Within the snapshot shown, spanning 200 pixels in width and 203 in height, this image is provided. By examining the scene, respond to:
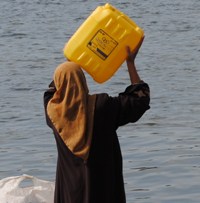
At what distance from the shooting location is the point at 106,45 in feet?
18.8

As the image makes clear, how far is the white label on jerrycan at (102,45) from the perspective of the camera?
5734 millimetres

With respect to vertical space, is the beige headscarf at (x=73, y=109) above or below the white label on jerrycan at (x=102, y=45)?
below

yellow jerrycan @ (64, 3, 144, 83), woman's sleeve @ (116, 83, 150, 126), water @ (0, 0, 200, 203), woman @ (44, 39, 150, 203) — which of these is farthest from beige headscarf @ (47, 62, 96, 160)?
water @ (0, 0, 200, 203)

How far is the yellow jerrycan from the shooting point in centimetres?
577

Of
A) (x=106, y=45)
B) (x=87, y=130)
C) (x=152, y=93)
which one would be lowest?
(x=152, y=93)

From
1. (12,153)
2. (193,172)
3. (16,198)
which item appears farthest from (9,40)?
(16,198)

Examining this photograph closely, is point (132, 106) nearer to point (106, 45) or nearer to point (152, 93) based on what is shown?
point (106, 45)

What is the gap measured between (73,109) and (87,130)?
150 mm

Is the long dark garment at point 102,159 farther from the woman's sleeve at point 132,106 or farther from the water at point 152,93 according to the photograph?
the water at point 152,93

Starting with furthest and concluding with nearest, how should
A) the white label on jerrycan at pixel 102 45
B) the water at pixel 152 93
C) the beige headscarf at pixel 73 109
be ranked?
the water at pixel 152 93
the white label on jerrycan at pixel 102 45
the beige headscarf at pixel 73 109

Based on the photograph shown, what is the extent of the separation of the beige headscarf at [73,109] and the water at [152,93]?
3.75 metres

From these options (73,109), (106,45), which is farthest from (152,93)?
(73,109)

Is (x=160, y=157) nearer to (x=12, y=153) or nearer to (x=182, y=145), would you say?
(x=182, y=145)

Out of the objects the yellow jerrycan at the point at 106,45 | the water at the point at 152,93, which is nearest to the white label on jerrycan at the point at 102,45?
the yellow jerrycan at the point at 106,45
